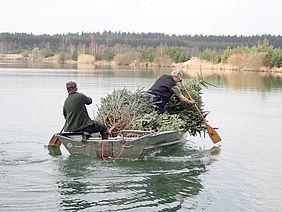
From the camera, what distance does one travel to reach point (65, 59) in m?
141

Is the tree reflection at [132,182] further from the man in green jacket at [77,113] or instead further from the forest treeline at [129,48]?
the forest treeline at [129,48]

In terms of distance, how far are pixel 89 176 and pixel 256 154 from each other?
5.74 meters

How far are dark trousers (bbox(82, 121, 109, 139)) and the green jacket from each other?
9cm

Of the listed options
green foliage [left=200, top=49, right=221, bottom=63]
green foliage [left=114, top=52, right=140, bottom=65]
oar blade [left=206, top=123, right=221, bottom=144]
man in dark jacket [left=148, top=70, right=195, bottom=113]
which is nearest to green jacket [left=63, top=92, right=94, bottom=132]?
man in dark jacket [left=148, top=70, right=195, bottom=113]

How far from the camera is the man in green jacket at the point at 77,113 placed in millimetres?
13242

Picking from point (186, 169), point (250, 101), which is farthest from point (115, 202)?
point (250, 101)

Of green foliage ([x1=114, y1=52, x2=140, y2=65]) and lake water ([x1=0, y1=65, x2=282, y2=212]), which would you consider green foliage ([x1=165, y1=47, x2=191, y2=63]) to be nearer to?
green foliage ([x1=114, y1=52, x2=140, y2=65])

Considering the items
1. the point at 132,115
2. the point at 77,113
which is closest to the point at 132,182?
the point at 77,113

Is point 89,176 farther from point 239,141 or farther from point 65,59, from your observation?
point 65,59

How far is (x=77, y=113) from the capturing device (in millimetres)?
13336

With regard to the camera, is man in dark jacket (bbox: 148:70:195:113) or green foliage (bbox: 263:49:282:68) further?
green foliage (bbox: 263:49:282:68)

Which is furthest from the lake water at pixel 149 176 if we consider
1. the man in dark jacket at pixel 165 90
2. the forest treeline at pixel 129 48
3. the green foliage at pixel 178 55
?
the green foliage at pixel 178 55

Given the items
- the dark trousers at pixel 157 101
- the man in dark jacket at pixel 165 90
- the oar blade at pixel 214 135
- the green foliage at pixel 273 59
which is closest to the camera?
the dark trousers at pixel 157 101

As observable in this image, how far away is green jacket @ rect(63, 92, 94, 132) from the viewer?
13234 mm
